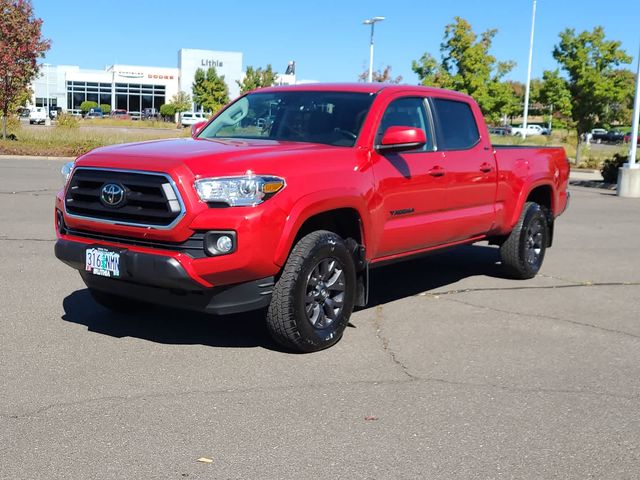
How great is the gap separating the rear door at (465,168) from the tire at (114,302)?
9.31 feet

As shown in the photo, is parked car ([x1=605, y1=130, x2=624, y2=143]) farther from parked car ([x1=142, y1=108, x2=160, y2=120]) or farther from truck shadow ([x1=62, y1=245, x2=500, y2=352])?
truck shadow ([x1=62, y1=245, x2=500, y2=352])

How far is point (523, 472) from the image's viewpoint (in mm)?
3689

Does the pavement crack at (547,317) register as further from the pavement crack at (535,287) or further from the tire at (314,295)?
the tire at (314,295)

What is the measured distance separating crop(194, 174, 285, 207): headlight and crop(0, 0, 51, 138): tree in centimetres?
2854

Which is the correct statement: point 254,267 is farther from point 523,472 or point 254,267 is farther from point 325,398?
point 523,472

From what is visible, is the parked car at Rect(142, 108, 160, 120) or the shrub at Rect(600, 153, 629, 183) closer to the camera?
the shrub at Rect(600, 153, 629, 183)

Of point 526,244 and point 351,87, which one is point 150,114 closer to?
point 526,244

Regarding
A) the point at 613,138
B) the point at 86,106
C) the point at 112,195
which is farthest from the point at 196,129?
the point at 86,106

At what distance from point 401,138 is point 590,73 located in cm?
2469

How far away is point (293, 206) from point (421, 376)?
1.41 meters

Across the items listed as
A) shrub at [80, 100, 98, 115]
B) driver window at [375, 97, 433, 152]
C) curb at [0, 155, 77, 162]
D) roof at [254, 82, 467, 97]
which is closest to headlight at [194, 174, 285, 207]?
driver window at [375, 97, 433, 152]

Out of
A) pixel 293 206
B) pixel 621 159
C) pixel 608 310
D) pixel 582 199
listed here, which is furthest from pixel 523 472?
pixel 621 159

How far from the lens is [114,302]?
639 centimetres

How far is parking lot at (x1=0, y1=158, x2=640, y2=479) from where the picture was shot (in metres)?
3.77
